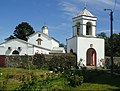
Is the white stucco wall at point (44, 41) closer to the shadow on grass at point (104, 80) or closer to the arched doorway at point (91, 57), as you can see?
the arched doorway at point (91, 57)

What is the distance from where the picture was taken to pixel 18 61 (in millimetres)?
38469

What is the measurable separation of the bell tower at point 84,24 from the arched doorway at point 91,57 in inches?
92.4

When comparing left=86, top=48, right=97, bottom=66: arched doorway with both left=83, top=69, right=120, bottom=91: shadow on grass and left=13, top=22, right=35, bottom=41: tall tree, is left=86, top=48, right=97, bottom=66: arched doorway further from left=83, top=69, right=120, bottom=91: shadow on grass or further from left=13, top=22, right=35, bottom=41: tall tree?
left=13, top=22, right=35, bottom=41: tall tree

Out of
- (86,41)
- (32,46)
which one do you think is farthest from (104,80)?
(32,46)

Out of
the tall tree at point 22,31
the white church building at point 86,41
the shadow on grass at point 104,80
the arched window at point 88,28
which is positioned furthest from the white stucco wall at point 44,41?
the shadow on grass at point 104,80

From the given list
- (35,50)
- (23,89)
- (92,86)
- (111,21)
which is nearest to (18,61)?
(35,50)

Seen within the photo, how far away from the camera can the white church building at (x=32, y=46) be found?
162 feet

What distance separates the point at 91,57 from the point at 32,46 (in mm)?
10426

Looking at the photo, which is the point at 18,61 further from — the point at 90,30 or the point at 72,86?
the point at 72,86

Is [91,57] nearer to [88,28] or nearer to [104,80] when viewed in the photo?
[88,28]

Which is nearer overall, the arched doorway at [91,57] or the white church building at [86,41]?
the white church building at [86,41]

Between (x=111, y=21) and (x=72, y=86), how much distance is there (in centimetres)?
1218

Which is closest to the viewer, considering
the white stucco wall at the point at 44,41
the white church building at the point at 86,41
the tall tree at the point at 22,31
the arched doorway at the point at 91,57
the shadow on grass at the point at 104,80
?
the shadow on grass at the point at 104,80

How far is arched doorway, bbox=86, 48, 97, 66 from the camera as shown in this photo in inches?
1695
